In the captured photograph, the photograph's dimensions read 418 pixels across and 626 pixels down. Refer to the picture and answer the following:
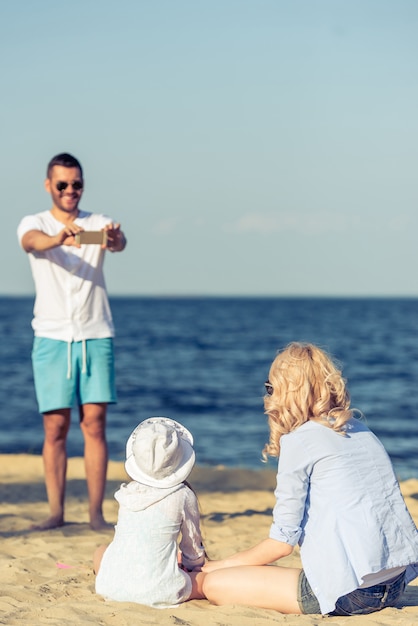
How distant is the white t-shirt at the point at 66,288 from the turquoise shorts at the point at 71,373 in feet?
0.22

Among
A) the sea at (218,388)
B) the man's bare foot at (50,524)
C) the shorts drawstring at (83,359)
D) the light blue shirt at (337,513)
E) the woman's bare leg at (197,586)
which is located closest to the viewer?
the light blue shirt at (337,513)

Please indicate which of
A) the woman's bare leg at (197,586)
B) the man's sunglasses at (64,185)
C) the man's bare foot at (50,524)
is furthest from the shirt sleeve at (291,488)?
the man's sunglasses at (64,185)

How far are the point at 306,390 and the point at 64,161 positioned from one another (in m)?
2.58

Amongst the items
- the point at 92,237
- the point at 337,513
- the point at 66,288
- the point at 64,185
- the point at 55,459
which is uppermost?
the point at 64,185

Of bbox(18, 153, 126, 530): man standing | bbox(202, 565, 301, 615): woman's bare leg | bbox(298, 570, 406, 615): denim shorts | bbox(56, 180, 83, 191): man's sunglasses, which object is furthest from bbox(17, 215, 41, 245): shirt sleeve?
bbox(298, 570, 406, 615): denim shorts

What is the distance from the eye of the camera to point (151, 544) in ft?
12.0

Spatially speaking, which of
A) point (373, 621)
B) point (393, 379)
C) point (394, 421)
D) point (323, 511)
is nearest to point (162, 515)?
point (323, 511)

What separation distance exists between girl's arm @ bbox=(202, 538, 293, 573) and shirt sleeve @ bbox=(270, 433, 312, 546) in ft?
0.17

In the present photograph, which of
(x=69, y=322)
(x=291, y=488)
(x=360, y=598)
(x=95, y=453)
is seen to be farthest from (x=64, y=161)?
(x=360, y=598)

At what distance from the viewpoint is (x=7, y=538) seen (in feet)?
17.3

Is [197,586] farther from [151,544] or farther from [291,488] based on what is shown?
[291,488]

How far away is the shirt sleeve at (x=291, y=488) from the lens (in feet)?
11.4

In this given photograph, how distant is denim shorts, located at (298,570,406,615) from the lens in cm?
356

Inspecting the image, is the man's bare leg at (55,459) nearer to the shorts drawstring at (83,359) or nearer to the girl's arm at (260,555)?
the shorts drawstring at (83,359)
